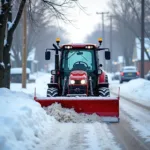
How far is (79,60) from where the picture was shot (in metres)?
13.6

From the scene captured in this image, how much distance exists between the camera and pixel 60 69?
13.7 m

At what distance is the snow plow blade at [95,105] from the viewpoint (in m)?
11.6

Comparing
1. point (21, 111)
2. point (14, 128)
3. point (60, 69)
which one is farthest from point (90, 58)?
point (14, 128)

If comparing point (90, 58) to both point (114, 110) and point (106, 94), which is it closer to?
point (106, 94)

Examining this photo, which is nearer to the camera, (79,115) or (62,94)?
(79,115)

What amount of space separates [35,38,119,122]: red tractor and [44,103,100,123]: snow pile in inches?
7.2

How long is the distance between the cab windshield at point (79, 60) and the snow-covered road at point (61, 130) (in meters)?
2.28

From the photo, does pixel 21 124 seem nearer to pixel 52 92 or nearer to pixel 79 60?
pixel 52 92

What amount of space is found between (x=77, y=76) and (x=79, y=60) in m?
1.18

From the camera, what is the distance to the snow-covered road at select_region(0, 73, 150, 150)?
7.79 metres

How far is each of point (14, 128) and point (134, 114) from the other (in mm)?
6607

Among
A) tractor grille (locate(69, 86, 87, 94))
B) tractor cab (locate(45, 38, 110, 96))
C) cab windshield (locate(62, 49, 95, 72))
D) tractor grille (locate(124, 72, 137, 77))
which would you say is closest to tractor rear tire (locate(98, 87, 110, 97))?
tractor cab (locate(45, 38, 110, 96))

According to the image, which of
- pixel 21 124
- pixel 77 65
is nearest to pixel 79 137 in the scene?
pixel 21 124

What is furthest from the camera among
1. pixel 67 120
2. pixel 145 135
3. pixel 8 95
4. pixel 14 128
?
pixel 8 95
